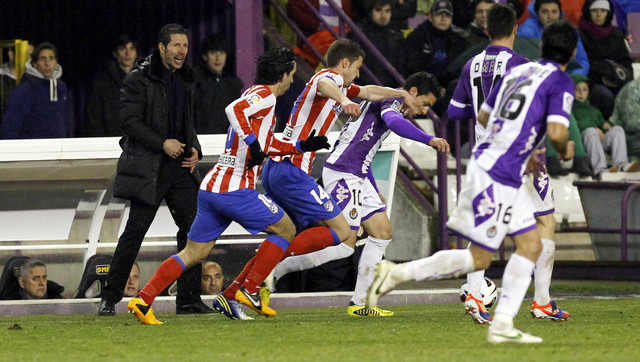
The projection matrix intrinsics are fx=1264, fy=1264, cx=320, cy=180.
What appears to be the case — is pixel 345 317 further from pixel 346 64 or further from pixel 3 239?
pixel 3 239

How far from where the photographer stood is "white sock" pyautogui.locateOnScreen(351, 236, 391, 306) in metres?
9.83

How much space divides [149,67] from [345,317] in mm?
2440

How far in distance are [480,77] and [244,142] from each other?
1.70 meters

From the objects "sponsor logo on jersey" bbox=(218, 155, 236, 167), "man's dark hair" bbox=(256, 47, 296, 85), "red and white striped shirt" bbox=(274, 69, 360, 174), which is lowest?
"sponsor logo on jersey" bbox=(218, 155, 236, 167)

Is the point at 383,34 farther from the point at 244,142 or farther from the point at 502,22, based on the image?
the point at 244,142

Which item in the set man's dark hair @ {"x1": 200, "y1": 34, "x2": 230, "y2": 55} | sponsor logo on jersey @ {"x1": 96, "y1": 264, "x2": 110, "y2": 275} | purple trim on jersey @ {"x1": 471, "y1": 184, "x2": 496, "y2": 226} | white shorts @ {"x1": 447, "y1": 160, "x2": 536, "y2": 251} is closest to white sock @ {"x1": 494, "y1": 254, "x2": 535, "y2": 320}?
white shorts @ {"x1": 447, "y1": 160, "x2": 536, "y2": 251}

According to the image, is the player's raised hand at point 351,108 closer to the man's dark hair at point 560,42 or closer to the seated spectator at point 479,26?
the man's dark hair at point 560,42

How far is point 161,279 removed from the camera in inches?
345

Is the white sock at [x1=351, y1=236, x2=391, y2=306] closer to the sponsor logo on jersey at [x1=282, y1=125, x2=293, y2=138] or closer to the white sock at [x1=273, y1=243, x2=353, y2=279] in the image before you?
the white sock at [x1=273, y1=243, x2=353, y2=279]

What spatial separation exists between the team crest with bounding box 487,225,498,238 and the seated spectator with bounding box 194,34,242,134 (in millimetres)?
6947

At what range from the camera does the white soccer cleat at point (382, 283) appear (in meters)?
7.18

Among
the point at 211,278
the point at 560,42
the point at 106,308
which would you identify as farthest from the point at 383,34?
the point at 560,42

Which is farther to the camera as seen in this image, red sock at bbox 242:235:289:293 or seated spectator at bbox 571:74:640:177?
seated spectator at bbox 571:74:640:177

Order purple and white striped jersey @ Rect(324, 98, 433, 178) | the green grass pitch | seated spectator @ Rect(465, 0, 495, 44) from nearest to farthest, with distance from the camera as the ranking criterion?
the green grass pitch < purple and white striped jersey @ Rect(324, 98, 433, 178) < seated spectator @ Rect(465, 0, 495, 44)
